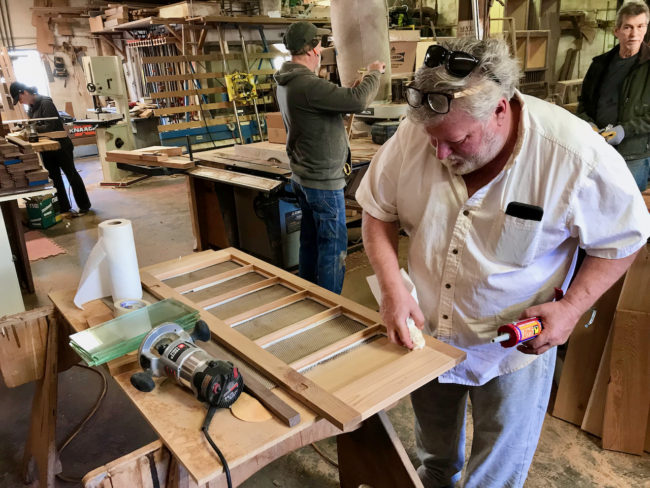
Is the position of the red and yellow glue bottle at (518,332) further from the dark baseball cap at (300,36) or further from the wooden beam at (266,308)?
the dark baseball cap at (300,36)

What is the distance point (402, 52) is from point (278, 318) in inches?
135

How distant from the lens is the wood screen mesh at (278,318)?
4.19 feet

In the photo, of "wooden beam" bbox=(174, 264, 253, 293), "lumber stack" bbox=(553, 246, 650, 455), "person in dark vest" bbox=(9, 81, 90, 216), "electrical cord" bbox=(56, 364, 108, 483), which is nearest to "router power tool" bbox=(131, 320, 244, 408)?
"wooden beam" bbox=(174, 264, 253, 293)

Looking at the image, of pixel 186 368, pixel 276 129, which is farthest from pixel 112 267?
pixel 276 129

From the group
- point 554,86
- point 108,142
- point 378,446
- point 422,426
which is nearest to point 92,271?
point 378,446

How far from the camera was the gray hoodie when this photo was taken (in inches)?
98.3

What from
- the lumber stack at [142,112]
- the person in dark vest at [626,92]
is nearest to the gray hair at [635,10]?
the person in dark vest at [626,92]

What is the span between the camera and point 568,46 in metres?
7.77

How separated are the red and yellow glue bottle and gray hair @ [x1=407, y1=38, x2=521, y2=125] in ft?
1.44

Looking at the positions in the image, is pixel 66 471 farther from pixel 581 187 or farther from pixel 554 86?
pixel 554 86

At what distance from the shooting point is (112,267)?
4.46ft

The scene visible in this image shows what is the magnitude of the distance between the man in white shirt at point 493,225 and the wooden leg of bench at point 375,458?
210 mm

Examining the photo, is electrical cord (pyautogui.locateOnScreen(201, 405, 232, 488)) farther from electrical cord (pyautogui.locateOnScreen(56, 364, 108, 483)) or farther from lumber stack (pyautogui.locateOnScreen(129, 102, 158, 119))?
lumber stack (pyautogui.locateOnScreen(129, 102, 158, 119))

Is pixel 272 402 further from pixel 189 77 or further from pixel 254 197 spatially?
pixel 189 77
